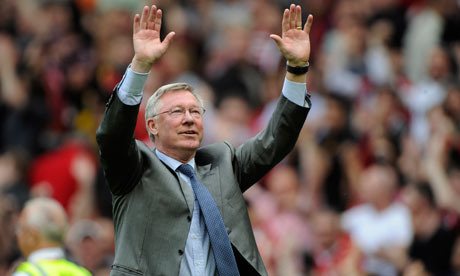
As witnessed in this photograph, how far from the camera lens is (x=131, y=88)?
5410 millimetres

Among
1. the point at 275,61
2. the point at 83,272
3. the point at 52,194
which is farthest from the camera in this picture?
the point at 275,61

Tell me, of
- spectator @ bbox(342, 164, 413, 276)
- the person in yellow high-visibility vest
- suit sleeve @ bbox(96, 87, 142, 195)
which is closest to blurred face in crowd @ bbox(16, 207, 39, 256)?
the person in yellow high-visibility vest

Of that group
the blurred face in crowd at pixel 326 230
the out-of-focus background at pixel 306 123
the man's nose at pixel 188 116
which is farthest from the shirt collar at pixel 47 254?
the blurred face in crowd at pixel 326 230

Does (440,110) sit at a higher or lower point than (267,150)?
lower

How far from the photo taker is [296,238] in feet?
34.4

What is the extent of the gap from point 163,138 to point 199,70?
347 inches

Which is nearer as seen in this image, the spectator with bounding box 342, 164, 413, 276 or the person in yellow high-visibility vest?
the person in yellow high-visibility vest

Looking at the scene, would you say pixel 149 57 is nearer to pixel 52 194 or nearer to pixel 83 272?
pixel 83 272

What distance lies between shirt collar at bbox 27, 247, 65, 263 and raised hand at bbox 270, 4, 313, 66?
2.05 meters

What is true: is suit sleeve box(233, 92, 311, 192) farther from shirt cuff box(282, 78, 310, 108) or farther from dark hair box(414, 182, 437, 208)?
dark hair box(414, 182, 437, 208)

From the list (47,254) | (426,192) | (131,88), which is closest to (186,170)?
(131,88)

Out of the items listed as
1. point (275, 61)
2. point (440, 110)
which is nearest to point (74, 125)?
point (275, 61)

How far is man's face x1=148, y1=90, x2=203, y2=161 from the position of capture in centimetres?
566

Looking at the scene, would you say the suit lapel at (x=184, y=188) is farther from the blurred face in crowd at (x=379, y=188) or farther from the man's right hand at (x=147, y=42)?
the blurred face in crowd at (x=379, y=188)
